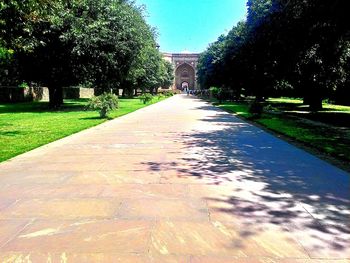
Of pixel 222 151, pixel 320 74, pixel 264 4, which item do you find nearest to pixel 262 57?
pixel 264 4

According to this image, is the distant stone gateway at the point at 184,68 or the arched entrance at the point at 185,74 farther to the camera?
the arched entrance at the point at 185,74

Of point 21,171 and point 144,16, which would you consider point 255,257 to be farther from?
point 144,16

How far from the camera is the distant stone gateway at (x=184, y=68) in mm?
143625

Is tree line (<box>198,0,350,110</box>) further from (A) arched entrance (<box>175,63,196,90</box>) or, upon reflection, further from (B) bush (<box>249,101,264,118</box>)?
(A) arched entrance (<box>175,63,196,90</box>)

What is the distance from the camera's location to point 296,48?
2212 centimetres

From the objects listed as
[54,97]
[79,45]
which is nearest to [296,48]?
[79,45]

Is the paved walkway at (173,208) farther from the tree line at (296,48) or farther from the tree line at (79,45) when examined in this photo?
the tree line at (79,45)

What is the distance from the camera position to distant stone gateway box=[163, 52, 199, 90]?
144 metres

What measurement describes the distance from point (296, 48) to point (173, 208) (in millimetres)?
19522

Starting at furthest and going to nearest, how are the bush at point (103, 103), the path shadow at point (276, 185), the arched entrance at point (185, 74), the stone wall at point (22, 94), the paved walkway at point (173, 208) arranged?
the arched entrance at point (185, 74), the stone wall at point (22, 94), the bush at point (103, 103), the path shadow at point (276, 185), the paved walkway at point (173, 208)

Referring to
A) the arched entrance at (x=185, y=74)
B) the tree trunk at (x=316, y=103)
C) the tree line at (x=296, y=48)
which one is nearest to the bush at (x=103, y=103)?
the tree line at (x=296, y=48)

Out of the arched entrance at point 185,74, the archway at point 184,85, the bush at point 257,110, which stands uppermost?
the arched entrance at point 185,74

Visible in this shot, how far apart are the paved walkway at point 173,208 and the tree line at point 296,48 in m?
9.47

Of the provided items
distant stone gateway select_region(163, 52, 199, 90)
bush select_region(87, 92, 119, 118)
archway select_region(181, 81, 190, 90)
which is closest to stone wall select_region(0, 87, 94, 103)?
bush select_region(87, 92, 119, 118)
